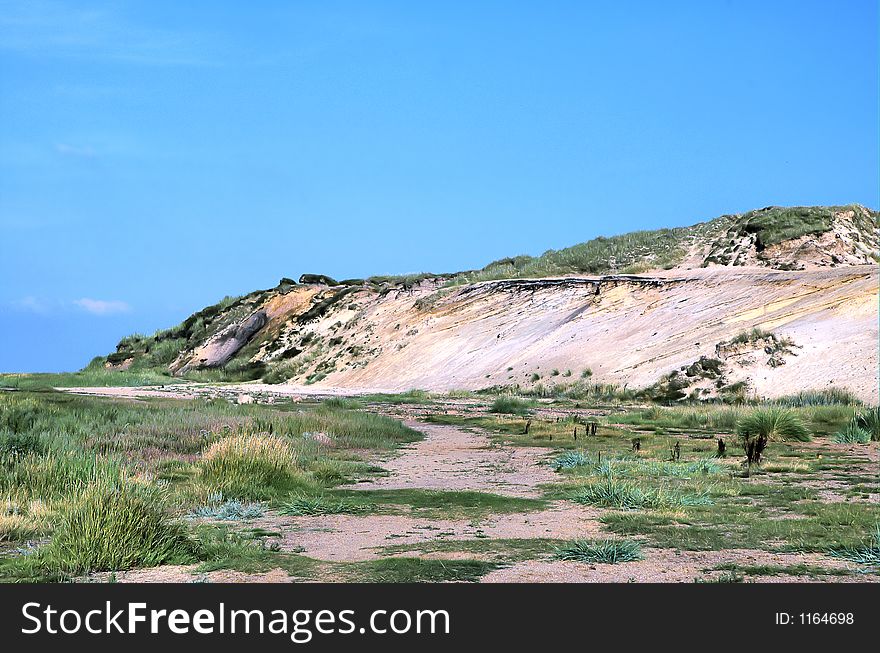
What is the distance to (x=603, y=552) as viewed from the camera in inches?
384

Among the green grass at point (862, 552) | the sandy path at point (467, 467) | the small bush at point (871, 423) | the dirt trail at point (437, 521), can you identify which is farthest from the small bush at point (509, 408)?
the green grass at point (862, 552)

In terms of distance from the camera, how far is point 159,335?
89.7 metres

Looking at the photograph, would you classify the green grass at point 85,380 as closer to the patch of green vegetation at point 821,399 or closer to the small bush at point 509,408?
the small bush at point 509,408

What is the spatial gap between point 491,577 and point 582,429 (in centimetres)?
1859

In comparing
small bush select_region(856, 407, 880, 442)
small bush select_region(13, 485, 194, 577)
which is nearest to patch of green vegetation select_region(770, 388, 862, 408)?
small bush select_region(856, 407, 880, 442)

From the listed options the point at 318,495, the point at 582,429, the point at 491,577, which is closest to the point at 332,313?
the point at 582,429

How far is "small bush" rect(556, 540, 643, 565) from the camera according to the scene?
9.69 m

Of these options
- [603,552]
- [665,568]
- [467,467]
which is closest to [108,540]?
[603,552]

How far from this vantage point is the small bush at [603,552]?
9.69m

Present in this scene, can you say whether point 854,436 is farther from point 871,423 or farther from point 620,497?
point 620,497

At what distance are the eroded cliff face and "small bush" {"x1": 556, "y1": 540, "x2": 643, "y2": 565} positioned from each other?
27.3m

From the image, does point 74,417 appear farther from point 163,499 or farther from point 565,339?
point 565,339

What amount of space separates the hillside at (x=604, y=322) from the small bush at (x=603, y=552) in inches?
1083
